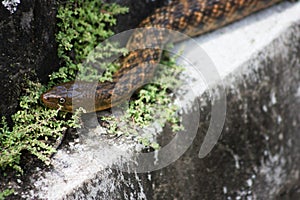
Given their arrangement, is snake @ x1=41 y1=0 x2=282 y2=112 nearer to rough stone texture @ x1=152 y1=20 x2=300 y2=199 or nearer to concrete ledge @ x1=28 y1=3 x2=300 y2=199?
concrete ledge @ x1=28 y1=3 x2=300 y2=199

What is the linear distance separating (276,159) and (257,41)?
82 cm

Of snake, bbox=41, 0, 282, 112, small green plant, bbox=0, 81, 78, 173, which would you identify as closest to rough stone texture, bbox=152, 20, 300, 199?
snake, bbox=41, 0, 282, 112

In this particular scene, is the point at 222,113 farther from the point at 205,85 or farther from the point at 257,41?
the point at 257,41

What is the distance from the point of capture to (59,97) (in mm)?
2930

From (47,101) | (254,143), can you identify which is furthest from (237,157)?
(47,101)

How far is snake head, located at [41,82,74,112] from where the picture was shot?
2906mm

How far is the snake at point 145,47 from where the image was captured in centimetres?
303

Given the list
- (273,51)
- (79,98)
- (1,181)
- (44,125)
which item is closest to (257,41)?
(273,51)

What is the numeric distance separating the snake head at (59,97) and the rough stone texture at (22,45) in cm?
11

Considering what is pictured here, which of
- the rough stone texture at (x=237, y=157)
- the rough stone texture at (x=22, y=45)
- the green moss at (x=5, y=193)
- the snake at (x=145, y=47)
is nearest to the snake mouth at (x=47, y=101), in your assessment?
the snake at (x=145, y=47)

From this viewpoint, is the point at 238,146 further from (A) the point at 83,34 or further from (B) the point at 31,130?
(B) the point at 31,130

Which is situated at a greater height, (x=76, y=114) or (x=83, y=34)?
(x=83, y=34)

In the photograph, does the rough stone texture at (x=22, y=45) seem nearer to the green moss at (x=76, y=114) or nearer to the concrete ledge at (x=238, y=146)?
the green moss at (x=76, y=114)

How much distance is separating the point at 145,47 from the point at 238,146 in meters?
0.85
